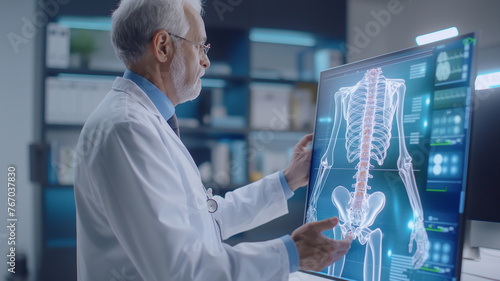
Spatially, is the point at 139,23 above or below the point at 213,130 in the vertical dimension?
above

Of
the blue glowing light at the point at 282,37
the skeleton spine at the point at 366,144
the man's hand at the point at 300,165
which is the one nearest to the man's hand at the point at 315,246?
the skeleton spine at the point at 366,144

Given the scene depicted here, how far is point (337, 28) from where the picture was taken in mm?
3078

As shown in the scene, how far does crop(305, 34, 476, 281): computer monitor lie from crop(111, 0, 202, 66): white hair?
20.2 inches

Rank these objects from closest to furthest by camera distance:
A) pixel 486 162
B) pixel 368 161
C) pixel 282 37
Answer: pixel 368 161, pixel 486 162, pixel 282 37

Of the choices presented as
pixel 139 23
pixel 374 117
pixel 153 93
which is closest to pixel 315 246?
pixel 374 117

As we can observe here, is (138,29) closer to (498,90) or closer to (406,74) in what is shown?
(406,74)

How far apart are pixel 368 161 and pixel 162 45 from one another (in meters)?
0.67

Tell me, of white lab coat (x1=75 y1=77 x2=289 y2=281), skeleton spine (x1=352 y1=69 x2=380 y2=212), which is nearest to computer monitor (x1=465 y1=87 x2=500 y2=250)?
skeleton spine (x1=352 y1=69 x2=380 y2=212)

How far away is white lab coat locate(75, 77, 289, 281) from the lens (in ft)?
2.55

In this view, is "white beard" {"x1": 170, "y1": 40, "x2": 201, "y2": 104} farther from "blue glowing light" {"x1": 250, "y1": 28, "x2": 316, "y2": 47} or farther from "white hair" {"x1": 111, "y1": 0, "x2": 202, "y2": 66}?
"blue glowing light" {"x1": 250, "y1": 28, "x2": 316, "y2": 47}

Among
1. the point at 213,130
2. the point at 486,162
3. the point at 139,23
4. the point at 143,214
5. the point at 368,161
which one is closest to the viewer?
the point at 143,214

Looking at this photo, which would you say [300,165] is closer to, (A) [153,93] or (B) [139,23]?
(A) [153,93]

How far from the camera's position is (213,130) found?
273cm

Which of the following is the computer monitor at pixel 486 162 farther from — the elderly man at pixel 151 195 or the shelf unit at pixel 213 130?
the shelf unit at pixel 213 130
